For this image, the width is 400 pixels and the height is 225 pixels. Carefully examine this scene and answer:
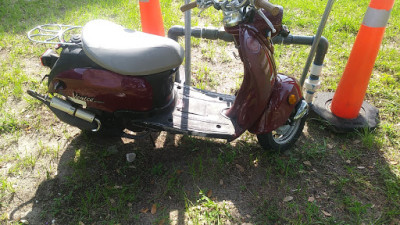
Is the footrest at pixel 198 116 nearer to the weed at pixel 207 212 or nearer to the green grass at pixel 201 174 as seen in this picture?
the green grass at pixel 201 174

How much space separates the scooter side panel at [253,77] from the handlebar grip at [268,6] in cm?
23

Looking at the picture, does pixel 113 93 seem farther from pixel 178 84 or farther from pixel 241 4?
pixel 241 4

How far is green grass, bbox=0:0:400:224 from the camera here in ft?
7.47

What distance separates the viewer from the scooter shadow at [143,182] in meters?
2.26

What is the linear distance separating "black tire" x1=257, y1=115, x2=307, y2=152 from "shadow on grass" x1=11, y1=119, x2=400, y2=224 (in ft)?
0.35

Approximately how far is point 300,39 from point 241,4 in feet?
3.29

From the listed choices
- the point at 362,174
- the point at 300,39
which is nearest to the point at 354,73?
the point at 300,39

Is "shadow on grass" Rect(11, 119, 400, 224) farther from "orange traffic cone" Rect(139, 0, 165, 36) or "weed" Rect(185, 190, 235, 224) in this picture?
"orange traffic cone" Rect(139, 0, 165, 36)

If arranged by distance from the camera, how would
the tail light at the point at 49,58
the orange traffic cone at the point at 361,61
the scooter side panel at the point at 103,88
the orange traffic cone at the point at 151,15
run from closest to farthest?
the scooter side panel at the point at 103,88, the tail light at the point at 49,58, the orange traffic cone at the point at 361,61, the orange traffic cone at the point at 151,15

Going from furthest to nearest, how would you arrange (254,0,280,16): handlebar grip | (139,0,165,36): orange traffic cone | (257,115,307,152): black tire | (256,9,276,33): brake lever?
(139,0,165,36): orange traffic cone < (257,115,307,152): black tire < (256,9,276,33): brake lever < (254,0,280,16): handlebar grip

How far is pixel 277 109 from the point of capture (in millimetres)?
2410

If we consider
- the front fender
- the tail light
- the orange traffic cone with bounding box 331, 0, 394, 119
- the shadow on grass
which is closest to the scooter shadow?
the shadow on grass

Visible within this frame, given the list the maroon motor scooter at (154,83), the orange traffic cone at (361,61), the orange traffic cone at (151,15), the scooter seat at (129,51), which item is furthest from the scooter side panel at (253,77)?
the orange traffic cone at (151,15)

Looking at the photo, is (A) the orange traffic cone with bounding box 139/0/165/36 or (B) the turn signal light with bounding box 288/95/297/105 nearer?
(B) the turn signal light with bounding box 288/95/297/105
